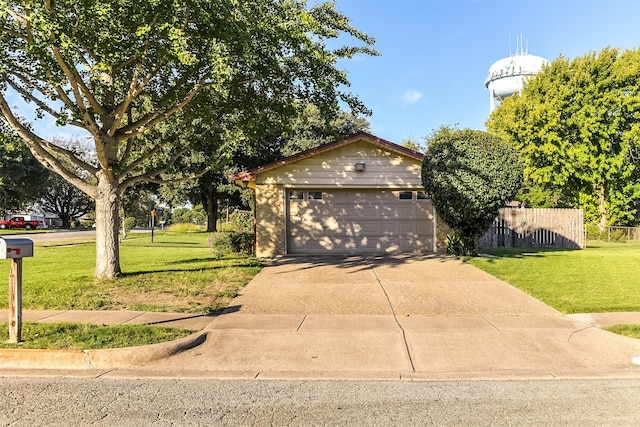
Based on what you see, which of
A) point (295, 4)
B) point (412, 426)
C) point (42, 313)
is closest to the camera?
point (412, 426)

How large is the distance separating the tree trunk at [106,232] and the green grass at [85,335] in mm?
3619

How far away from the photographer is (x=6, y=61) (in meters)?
→ 9.07

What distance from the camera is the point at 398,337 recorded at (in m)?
6.34

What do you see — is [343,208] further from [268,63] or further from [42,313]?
[42,313]

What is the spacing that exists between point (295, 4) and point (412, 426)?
9.91 m

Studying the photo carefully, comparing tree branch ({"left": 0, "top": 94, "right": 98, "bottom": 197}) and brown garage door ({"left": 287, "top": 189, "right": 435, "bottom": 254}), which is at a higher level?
tree branch ({"left": 0, "top": 94, "right": 98, "bottom": 197})

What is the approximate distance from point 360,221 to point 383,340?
9.21 metres

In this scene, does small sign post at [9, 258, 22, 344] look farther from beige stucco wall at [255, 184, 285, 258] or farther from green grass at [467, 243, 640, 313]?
beige stucco wall at [255, 184, 285, 258]

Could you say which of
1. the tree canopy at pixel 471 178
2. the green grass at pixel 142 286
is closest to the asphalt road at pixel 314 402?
the green grass at pixel 142 286

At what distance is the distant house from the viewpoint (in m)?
15.0

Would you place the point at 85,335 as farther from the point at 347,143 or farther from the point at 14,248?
the point at 347,143

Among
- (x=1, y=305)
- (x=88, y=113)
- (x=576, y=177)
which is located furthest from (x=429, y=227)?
(x=576, y=177)

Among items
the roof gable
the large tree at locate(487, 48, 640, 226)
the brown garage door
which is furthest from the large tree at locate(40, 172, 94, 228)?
the large tree at locate(487, 48, 640, 226)

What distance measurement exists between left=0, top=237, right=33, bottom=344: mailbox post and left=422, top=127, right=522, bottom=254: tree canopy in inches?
407
